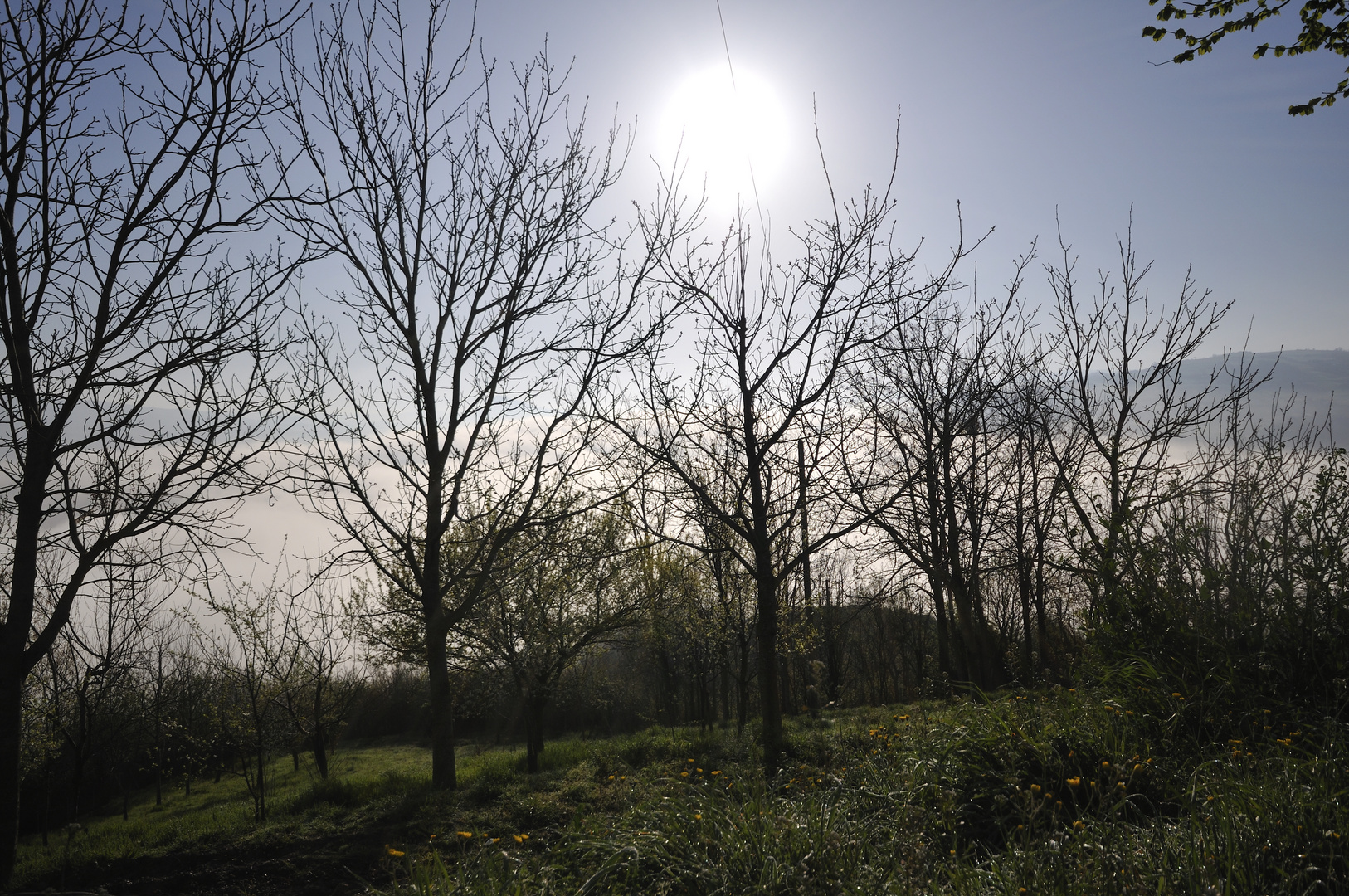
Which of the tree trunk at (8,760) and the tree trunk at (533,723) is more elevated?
the tree trunk at (8,760)

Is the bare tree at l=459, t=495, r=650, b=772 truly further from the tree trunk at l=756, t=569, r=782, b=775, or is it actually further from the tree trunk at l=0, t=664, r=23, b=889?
the tree trunk at l=0, t=664, r=23, b=889

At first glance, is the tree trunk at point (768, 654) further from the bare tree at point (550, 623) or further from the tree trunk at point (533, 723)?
the tree trunk at point (533, 723)

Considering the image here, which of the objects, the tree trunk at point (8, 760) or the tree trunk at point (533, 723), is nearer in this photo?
the tree trunk at point (8, 760)

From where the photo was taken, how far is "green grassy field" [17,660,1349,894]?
286 cm

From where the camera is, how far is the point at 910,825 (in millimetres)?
3383

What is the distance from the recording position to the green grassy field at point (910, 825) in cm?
286

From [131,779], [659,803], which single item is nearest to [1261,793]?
[659,803]

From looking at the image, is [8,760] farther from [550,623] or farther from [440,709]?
[550,623]

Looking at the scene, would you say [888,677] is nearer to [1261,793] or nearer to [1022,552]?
[1022,552]

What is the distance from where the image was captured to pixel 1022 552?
13.3 meters

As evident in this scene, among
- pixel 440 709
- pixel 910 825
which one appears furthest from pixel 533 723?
pixel 910 825

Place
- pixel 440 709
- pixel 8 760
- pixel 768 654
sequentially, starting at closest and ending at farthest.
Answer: pixel 8 760 → pixel 440 709 → pixel 768 654

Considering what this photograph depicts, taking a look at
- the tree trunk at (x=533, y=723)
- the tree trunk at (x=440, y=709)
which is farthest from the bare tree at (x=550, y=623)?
the tree trunk at (x=440, y=709)

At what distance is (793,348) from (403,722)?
38.1 meters
